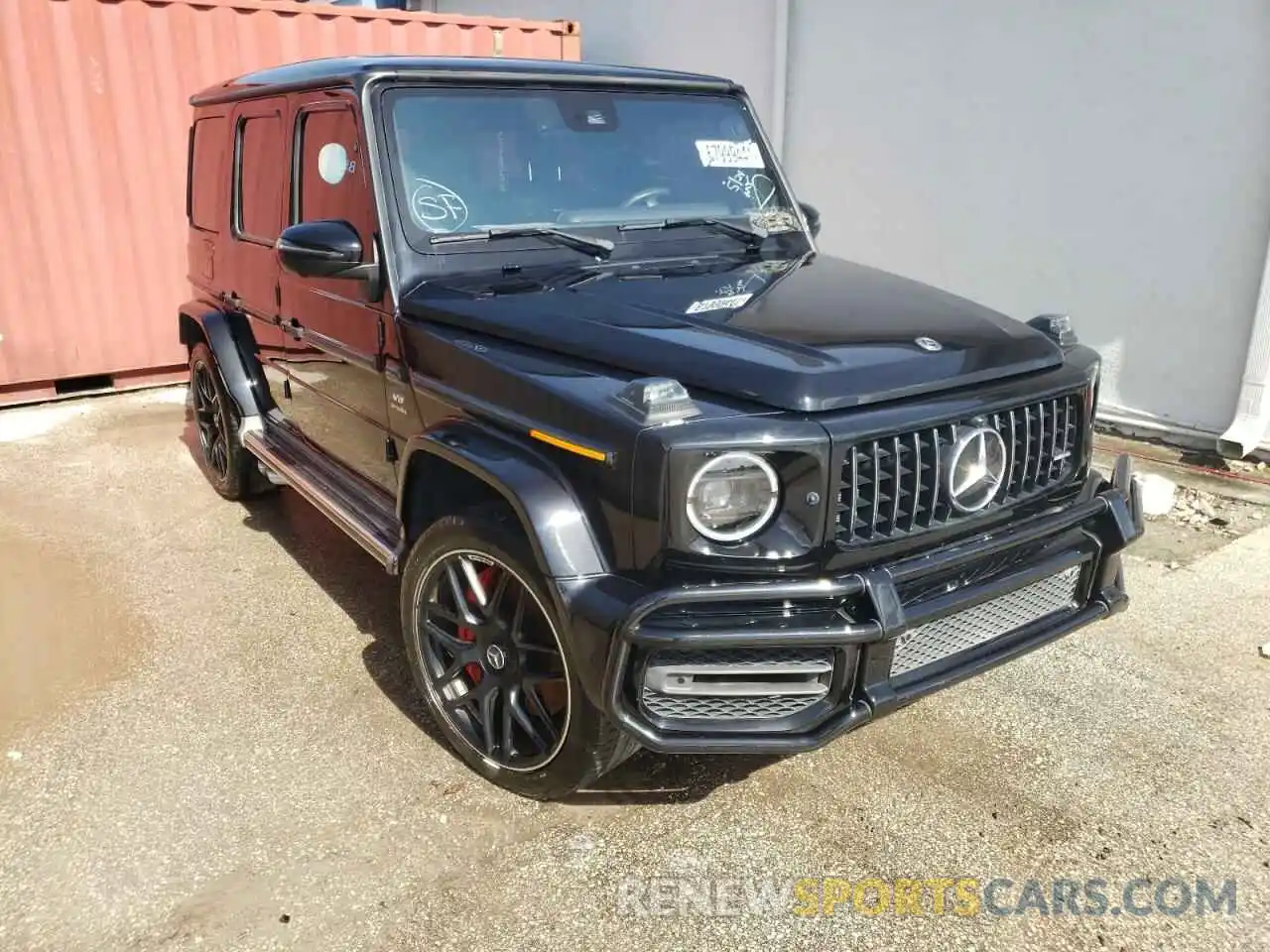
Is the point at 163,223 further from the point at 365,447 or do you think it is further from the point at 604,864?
the point at 604,864

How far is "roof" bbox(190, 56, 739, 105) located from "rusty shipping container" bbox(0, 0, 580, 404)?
3650mm

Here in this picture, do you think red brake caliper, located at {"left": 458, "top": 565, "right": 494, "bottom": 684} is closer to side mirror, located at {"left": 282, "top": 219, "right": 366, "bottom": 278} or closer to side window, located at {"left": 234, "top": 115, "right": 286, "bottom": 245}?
side mirror, located at {"left": 282, "top": 219, "right": 366, "bottom": 278}

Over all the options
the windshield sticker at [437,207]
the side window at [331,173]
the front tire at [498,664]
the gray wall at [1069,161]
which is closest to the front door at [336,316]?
the side window at [331,173]

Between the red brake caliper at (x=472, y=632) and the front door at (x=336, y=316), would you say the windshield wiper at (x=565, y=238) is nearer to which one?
the front door at (x=336, y=316)

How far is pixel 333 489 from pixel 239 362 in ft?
3.84

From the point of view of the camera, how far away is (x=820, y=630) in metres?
2.25

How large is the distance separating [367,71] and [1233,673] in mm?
3613

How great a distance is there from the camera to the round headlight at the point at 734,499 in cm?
228

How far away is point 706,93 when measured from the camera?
153 inches

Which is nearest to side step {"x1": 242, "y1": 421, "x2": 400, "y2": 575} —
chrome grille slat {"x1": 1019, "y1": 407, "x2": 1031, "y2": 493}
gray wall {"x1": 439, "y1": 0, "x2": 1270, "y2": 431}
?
chrome grille slat {"x1": 1019, "y1": 407, "x2": 1031, "y2": 493}

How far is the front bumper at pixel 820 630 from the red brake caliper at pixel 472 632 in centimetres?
53

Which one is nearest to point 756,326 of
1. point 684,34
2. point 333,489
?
point 333,489

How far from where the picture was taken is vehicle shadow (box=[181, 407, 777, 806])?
295cm

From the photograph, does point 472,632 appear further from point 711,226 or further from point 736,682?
point 711,226
